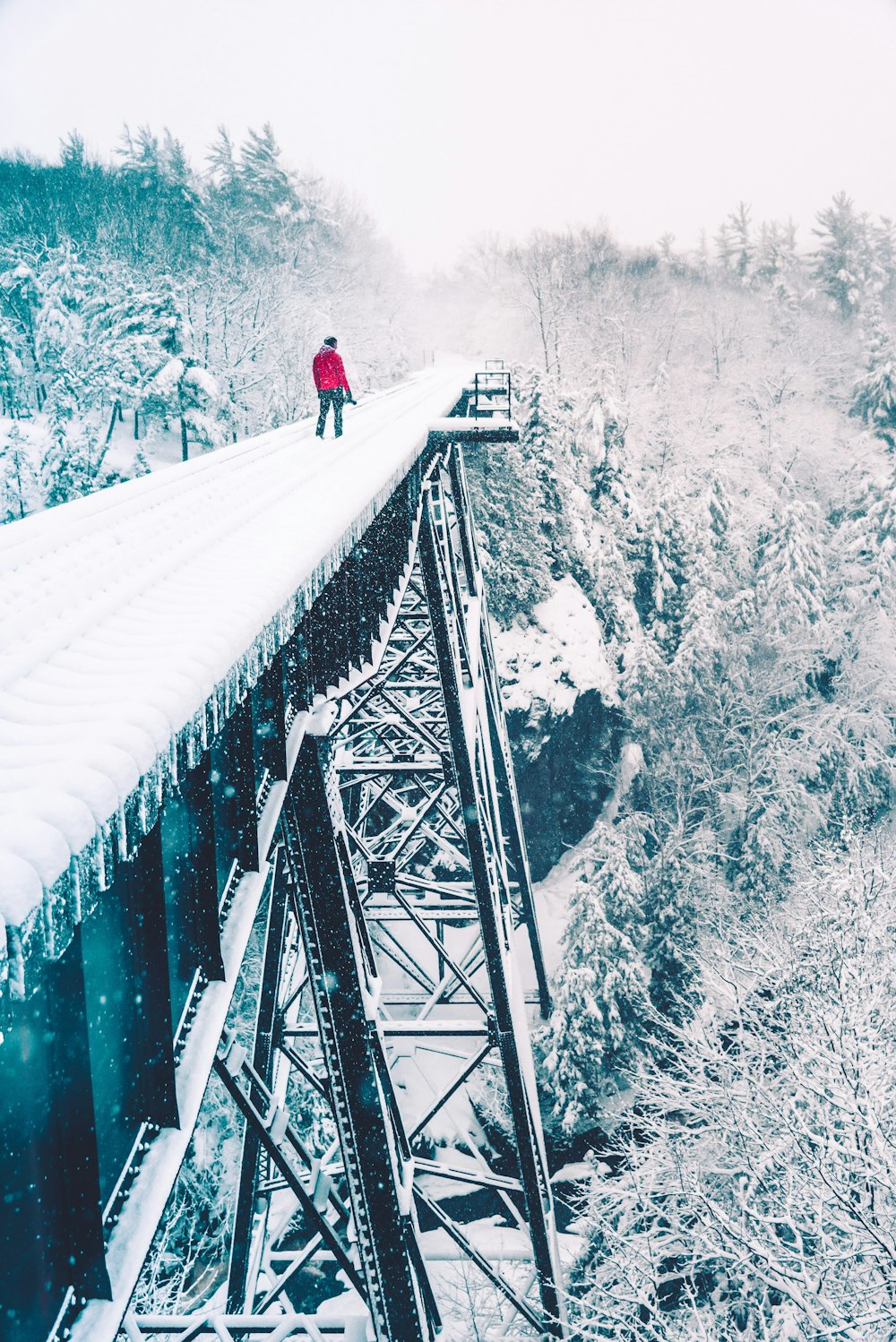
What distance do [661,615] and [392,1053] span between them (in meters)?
13.6

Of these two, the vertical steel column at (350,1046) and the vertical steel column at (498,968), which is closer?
the vertical steel column at (350,1046)

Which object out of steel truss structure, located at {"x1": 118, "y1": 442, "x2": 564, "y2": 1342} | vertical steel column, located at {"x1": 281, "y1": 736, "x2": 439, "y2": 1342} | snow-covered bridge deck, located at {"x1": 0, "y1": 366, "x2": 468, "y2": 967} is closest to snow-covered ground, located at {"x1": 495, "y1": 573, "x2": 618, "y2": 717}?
steel truss structure, located at {"x1": 118, "y1": 442, "x2": 564, "y2": 1342}

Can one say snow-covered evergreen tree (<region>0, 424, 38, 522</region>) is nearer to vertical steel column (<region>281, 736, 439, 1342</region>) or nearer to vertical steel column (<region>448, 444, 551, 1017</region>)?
vertical steel column (<region>448, 444, 551, 1017</region>)

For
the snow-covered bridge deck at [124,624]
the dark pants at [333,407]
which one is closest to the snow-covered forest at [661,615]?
the snow-covered bridge deck at [124,624]

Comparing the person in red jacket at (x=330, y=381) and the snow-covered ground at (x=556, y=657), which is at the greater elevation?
the person in red jacket at (x=330, y=381)

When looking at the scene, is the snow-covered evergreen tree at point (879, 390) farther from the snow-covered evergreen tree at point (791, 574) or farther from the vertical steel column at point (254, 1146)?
the vertical steel column at point (254, 1146)

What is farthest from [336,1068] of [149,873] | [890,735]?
[890,735]

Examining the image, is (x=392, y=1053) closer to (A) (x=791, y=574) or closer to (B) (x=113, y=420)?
Result: (A) (x=791, y=574)

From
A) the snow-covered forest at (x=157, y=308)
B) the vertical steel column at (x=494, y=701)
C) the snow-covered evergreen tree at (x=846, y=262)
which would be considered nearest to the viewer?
the vertical steel column at (x=494, y=701)

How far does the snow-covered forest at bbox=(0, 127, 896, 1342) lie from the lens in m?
8.14

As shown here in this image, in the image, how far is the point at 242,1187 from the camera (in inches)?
164

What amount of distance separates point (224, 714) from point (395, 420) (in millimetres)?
7115

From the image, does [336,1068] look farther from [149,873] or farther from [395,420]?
[395,420]

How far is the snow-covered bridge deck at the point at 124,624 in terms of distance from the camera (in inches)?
37.7
